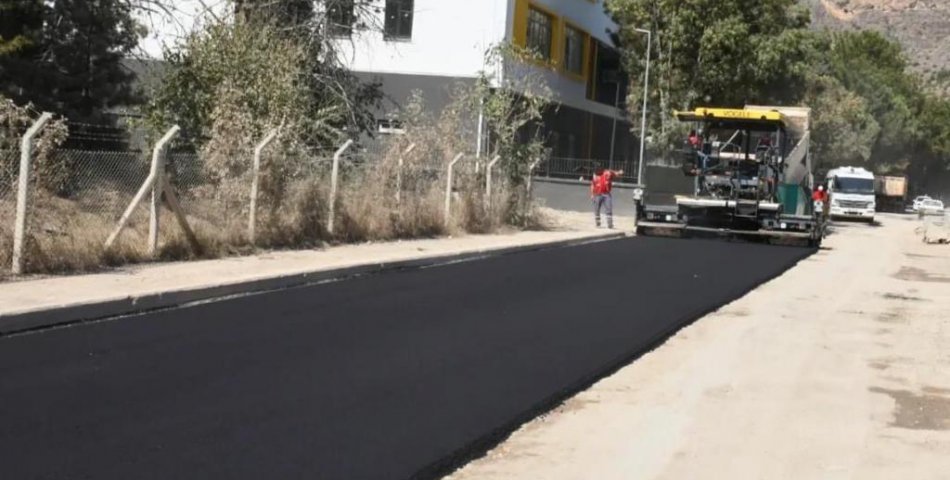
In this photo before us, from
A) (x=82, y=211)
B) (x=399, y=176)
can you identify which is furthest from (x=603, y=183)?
(x=82, y=211)

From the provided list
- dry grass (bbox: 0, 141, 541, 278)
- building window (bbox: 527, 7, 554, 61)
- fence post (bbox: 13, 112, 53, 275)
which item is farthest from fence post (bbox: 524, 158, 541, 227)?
fence post (bbox: 13, 112, 53, 275)

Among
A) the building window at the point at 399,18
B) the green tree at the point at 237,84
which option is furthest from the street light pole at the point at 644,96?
the green tree at the point at 237,84

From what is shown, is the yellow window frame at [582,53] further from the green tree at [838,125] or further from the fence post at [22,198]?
the fence post at [22,198]

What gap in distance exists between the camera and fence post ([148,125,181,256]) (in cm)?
1541

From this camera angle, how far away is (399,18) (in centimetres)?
4322

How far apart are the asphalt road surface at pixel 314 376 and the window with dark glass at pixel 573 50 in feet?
118

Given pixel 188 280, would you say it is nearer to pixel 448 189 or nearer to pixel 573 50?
pixel 448 189

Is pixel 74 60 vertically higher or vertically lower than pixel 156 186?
higher

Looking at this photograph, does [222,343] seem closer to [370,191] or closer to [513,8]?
[370,191]

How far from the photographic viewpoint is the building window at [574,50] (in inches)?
1999

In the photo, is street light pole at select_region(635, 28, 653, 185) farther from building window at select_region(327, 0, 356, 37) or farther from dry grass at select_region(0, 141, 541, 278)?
building window at select_region(327, 0, 356, 37)

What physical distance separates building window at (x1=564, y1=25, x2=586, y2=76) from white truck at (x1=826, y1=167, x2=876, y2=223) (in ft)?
41.0

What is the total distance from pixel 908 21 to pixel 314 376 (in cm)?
15492

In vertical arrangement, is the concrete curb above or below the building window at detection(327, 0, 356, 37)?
below
